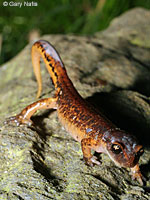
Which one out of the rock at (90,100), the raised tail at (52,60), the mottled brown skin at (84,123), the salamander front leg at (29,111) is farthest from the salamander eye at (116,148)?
the raised tail at (52,60)

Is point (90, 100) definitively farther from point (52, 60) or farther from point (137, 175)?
point (137, 175)

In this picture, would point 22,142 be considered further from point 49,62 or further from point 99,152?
point 49,62

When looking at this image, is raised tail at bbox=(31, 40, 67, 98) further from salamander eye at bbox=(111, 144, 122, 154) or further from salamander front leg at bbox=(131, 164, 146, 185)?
salamander front leg at bbox=(131, 164, 146, 185)

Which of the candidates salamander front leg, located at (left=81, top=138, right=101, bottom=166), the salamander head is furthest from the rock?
the salamander head

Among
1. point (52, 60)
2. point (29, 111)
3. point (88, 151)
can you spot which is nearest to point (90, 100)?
point (52, 60)

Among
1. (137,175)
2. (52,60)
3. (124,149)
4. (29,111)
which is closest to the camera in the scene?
(124,149)

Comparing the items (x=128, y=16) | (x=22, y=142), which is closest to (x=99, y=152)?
(x=22, y=142)
